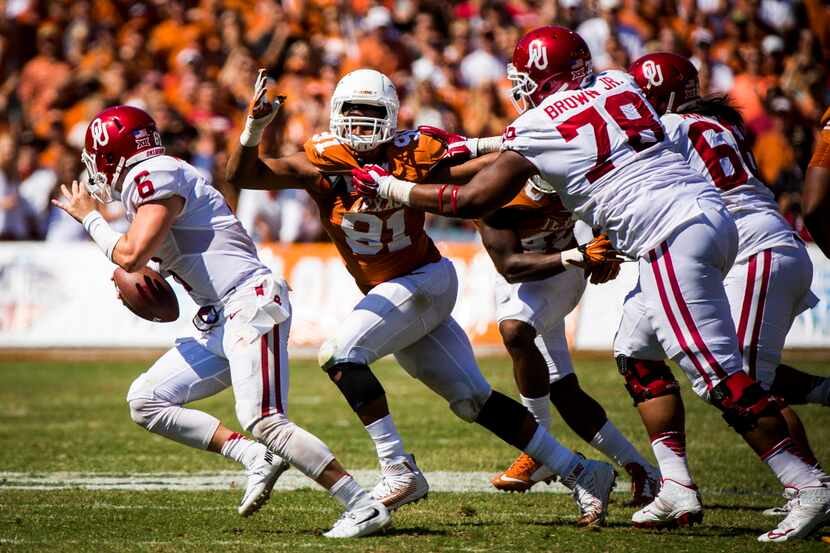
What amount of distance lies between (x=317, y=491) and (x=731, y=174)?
2.74 meters

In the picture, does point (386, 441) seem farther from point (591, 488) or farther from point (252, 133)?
point (252, 133)

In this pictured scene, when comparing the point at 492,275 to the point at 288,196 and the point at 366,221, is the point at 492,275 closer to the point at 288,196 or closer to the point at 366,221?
the point at 288,196

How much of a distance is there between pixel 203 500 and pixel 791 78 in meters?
10.9

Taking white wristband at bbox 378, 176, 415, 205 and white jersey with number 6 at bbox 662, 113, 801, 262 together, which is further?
white jersey with number 6 at bbox 662, 113, 801, 262

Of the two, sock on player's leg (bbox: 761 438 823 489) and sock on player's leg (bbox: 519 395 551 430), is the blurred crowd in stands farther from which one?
sock on player's leg (bbox: 761 438 823 489)

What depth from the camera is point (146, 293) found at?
19.3ft

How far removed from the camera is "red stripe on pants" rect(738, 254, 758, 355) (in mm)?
5953

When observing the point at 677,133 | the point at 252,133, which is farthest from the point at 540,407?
the point at 252,133

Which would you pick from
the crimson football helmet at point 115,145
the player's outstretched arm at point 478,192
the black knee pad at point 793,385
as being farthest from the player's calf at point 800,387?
the crimson football helmet at point 115,145

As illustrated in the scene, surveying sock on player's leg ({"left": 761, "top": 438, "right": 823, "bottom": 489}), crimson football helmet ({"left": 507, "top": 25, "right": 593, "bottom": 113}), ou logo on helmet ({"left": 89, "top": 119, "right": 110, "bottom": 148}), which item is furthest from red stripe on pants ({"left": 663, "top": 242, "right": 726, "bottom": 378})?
ou logo on helmet ({"left": 89, "top": 119, "right": 110, "bottom": 148})

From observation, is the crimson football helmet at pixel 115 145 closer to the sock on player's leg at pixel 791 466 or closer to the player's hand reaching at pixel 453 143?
the player's hand reaching at pixel 453 143

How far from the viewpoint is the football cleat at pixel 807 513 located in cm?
505

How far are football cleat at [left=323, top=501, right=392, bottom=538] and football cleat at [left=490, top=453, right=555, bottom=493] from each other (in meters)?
1.35

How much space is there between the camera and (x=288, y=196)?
46.8ft
